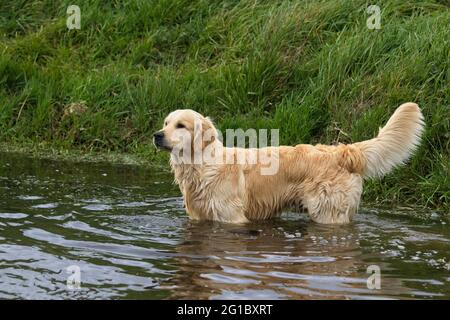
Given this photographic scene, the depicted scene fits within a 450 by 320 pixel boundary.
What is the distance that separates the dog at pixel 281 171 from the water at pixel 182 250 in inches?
7.0

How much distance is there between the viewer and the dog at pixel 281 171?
7.94 m

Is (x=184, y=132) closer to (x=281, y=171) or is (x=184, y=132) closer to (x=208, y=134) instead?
(x=208, y=134)

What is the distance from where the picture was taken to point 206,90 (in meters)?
11.2

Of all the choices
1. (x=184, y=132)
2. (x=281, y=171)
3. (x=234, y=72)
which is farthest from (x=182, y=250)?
(x=234, y=72)

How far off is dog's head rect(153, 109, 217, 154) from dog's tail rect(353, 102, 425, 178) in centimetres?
140

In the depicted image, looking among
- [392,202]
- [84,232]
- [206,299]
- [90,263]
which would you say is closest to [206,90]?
[392,202]

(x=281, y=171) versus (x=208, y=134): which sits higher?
(x=208, y=134)

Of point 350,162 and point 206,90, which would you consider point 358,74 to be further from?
point 350,162

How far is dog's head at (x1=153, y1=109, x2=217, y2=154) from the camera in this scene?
7930 mm

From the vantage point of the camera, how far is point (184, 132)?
7.99 metres

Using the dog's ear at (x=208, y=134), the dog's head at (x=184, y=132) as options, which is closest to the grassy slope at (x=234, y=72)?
the dog's ear at (x=208, y=134)

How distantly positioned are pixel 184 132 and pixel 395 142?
1.86m

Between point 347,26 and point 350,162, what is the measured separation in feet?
12.7

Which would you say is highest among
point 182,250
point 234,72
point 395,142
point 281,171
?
point 234,72
